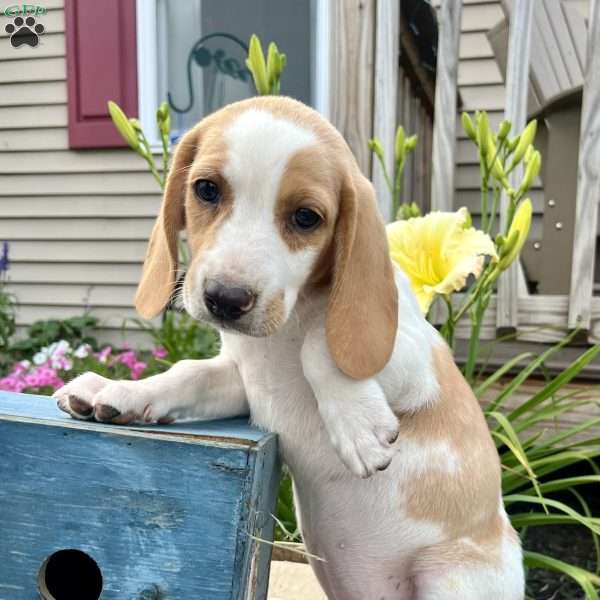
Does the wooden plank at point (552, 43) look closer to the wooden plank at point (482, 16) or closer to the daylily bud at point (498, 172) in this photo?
the wooden plank at point (482, 16)

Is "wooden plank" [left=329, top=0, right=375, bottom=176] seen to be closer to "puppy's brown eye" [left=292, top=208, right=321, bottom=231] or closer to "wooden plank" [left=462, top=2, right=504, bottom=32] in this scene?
"wooden plank" [left=462, top=2, right=504, bottom=32]

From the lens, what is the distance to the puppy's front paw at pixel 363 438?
3.57ft

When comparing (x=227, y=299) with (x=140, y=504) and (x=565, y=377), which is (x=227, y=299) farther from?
(x=565, y=377)

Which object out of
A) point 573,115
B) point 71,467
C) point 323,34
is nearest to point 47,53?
point 323,34

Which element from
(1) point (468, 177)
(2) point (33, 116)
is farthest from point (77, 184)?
(1) point (468, 177)

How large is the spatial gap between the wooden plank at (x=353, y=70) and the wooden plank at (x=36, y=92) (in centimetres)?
232

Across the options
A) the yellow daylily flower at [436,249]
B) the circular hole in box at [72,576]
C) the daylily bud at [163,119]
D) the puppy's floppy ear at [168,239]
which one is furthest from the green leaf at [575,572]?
the daylily bud at [163,119]

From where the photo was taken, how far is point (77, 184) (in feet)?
15.5

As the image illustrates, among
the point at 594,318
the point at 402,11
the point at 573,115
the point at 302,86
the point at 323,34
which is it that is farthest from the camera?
the point at 302,86

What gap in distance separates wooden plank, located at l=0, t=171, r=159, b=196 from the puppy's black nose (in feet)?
12.2

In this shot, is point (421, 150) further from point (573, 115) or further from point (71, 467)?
point (71, 467)

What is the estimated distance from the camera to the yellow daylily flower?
72.2 inches

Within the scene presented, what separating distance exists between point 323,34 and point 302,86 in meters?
0.37

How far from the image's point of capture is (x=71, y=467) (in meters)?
1.17
